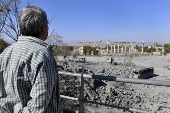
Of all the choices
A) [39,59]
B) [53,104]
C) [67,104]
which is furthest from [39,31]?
[67,104]

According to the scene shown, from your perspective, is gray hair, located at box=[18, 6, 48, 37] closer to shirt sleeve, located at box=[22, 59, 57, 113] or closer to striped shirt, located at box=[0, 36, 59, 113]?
striped shirt, located at box=[0, 36, 59, 113]

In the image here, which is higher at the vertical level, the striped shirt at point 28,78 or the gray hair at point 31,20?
the gray hair at point 31,20

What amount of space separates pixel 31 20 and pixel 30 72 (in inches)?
17.6

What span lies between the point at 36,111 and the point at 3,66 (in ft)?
1.72

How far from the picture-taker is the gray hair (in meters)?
1.40

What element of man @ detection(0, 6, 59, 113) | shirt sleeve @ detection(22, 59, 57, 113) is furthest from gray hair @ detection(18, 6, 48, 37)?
shirt sleeve @ detection(22, 59, 57, 113)

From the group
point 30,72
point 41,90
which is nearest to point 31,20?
point 30,72

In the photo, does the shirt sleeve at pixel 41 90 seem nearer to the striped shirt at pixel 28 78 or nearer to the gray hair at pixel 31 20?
the striped shirt at pixel 28 78

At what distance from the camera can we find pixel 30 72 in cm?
131

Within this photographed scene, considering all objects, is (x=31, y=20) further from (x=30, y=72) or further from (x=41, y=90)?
(x=41, y=90)

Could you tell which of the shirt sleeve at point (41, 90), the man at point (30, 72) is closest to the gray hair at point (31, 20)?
the man at point (30, 72)

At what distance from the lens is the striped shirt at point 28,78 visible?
1288 mm

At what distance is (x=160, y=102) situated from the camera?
1027 cm

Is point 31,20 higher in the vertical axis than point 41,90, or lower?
higher
